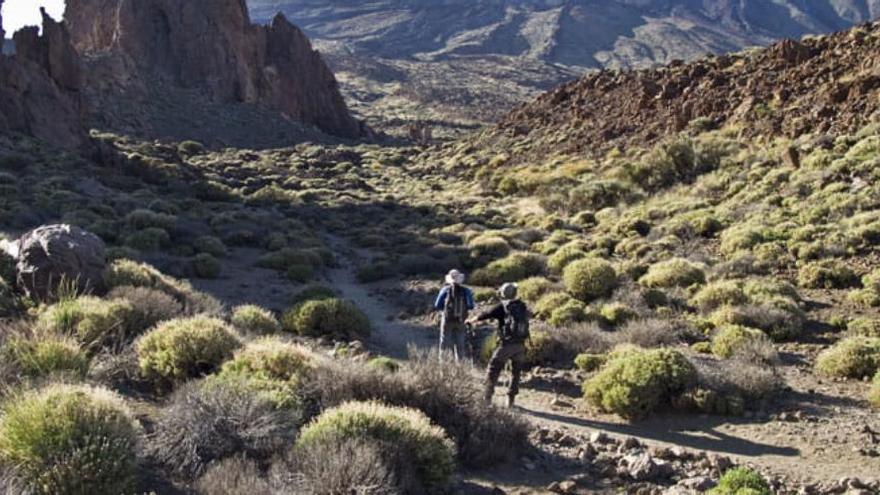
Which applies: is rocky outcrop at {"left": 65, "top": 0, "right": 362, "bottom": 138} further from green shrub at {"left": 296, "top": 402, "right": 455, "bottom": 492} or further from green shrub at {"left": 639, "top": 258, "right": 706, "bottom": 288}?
green shrub at {"left": 296, "top": 402, "right": 455, "bottom": 492}

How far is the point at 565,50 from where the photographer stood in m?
186

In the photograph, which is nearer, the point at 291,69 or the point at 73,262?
the point at 73,262

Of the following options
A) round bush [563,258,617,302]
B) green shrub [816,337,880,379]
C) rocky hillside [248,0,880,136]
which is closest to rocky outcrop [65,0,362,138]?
rocky hillside [248,0,880,136]

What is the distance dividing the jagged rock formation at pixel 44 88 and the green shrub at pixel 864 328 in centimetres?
3697

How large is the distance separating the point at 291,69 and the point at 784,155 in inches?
2286

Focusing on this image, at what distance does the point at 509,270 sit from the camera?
1944 cm

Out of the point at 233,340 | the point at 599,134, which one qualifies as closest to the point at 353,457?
the point at 233,340

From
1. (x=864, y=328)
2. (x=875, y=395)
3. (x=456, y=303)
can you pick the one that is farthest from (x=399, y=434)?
(x=864, y=328)

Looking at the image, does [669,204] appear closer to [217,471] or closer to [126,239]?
[126,239]

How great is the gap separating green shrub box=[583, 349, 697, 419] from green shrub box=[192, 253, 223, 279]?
12.2m

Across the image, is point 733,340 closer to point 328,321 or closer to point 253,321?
point 328,321

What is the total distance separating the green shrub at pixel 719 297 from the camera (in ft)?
46.5

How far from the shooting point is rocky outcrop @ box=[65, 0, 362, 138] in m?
64.8

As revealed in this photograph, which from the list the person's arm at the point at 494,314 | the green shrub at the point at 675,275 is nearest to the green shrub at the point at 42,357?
the person's arm at the point at 494,314
